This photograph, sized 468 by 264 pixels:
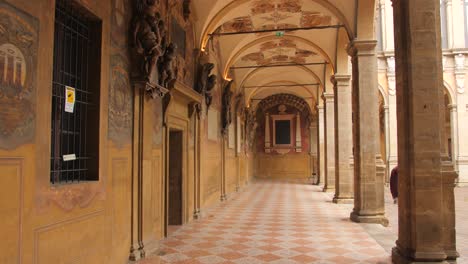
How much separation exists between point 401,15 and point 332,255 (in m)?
3.80

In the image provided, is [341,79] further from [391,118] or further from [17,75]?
[391,118]

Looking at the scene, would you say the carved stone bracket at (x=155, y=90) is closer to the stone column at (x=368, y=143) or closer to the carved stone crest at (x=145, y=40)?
the carved stone crest at (x=145, y=40)

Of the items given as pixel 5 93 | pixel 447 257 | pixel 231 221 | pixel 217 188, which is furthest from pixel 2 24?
pixel 217 188

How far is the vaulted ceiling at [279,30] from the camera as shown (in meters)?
10.1

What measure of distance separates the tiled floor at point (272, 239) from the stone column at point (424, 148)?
925 mm

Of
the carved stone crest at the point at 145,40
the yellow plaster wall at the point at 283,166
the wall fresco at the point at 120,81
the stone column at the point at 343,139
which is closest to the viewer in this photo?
the wall fresco at the point at 120,81

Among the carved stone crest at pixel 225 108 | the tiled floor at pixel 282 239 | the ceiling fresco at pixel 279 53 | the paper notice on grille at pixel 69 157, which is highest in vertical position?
the ceiling fresco at pixel 279 53

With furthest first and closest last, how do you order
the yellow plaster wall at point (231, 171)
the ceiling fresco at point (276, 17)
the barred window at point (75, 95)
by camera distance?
the yellow plaster wall at point (231, 171), the ceiling fresco at point (276, 17), the barred window at point (75, 95)

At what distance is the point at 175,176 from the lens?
8.99 metres

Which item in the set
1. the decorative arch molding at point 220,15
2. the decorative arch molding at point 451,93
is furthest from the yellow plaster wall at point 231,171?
the decorative arch molding at point 451,93

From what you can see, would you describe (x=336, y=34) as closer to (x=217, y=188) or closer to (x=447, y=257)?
(x=217, y=188)

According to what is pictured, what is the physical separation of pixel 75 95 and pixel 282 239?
15.4ft

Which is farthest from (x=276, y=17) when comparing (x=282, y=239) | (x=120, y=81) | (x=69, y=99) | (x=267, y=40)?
(x=69, y=99)

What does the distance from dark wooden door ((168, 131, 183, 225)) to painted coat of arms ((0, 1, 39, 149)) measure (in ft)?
17.7
